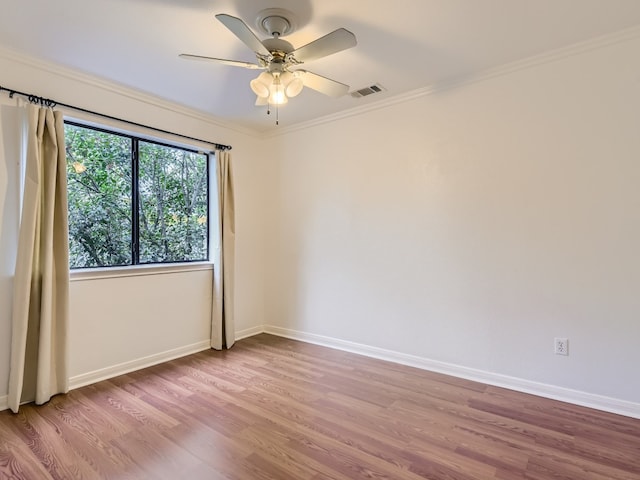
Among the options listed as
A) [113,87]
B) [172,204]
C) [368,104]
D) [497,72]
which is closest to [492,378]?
[497,72]

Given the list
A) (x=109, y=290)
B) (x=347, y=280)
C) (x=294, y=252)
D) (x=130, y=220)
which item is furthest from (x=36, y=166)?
(x=347, y=280)

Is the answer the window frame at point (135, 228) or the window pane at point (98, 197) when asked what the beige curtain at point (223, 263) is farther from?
the window pane at point (98, 197)

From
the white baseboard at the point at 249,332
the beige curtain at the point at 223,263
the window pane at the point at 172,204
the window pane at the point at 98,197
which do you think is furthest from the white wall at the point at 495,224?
the window pane at the point at 98,197

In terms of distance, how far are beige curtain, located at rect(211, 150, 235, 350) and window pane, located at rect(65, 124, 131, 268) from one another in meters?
0.86

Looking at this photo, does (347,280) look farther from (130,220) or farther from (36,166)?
(36,166)

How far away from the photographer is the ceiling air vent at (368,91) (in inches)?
122

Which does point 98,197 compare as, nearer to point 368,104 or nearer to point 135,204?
point 135,204

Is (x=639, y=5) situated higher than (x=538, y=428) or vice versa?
(x=639, y=5)

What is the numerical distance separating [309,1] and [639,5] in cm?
191

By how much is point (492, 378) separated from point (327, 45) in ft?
8.91

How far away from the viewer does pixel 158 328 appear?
335cm

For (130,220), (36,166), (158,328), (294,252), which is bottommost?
(158,328)

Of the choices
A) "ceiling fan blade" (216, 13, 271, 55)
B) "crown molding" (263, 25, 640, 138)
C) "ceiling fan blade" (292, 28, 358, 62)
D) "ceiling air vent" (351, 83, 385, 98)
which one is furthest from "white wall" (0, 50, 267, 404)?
"ceiling fan blade" (292, 28, 358, 62)

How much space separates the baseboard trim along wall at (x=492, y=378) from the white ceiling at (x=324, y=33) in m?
2.45
